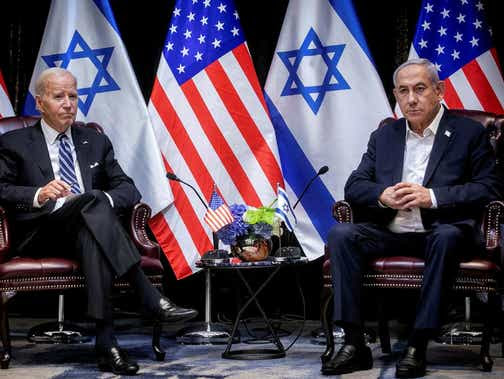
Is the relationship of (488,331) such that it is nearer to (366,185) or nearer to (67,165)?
(366,185)

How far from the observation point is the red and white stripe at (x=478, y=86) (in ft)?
17.0

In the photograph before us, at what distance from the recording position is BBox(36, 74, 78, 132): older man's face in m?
4.58

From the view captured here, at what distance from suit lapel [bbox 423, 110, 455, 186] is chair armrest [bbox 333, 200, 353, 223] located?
0.41 m

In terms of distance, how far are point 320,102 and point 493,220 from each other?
1778 millimetres

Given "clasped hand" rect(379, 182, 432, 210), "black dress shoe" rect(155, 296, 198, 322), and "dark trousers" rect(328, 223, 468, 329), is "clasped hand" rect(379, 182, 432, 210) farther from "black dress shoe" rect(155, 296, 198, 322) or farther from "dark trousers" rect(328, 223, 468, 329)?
"black dress shoe" rect(155, 296, 198, 322)

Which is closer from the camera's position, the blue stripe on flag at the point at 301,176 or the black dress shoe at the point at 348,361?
the black dress shoe at the point at 348,361

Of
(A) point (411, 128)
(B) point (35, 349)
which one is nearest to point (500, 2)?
(A) point (411, 128)

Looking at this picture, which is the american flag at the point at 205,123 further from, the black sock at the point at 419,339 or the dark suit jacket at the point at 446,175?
the black sock at the point at 419,339

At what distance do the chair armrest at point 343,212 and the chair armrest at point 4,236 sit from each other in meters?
1.63

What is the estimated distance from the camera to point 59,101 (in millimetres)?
4582

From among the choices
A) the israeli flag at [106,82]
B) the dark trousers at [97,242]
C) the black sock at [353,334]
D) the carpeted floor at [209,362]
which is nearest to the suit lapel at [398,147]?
the black sock at [353,334]

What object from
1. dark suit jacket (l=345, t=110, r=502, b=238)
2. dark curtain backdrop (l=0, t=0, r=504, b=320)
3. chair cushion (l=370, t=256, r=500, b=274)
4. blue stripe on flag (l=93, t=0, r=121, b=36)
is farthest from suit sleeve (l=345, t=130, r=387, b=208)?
blue stripe on flag (l=93, t=0, r=121, b=36)

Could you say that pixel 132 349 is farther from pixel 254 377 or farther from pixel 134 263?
pixel 254 377

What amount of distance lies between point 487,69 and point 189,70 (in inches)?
74.5
